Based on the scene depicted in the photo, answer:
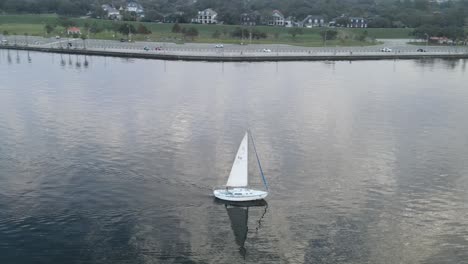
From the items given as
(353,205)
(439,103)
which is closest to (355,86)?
(439,103)

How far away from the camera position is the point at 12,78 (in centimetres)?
9869

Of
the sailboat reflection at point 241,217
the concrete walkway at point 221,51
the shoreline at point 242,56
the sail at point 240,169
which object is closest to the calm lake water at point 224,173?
the sailboat reflection at point 241,217

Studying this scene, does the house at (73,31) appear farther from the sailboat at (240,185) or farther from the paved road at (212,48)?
the sailboat at (240,185)

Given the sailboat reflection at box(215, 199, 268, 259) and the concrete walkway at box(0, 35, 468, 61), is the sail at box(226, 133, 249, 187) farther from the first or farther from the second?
the concrete walkway at box(0, 35, 468, 61)

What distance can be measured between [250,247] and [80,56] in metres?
110

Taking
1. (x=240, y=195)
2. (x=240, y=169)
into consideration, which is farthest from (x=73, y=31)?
(x=240, y=195)

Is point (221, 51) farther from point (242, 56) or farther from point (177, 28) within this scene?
point (177, 28)

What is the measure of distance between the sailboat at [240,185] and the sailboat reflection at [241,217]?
407mm

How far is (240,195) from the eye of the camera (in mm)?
43688

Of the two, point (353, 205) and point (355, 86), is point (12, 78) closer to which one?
point (355, 86)

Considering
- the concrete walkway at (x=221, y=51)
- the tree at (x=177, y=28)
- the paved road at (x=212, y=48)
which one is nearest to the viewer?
the concrete walkway at (x=221, y=51)

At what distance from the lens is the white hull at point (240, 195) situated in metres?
43.5

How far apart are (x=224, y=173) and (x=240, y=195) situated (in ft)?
20.8

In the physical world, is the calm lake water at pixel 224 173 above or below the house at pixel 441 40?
below
